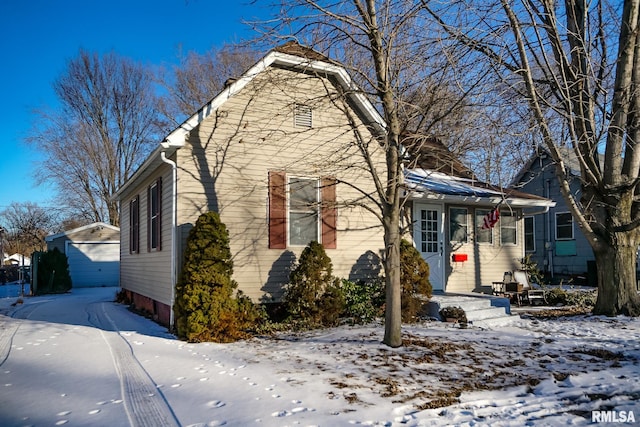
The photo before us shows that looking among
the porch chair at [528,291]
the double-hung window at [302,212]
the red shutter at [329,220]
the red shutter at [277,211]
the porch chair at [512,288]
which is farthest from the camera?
the porch chair at [528,291]

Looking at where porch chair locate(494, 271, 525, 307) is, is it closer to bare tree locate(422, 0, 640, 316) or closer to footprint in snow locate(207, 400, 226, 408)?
bare tree locate(422, 0, 640, 316)

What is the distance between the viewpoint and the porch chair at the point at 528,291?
1256 centimetres

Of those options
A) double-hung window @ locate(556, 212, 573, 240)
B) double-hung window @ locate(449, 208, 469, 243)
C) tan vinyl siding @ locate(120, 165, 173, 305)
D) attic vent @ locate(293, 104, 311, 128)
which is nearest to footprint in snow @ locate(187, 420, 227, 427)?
tan vinyl siding @ locate(120, 165, 173, 305)

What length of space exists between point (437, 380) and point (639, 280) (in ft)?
45.4

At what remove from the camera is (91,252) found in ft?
79.0

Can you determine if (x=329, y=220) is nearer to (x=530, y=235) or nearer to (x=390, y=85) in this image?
(x=390, y=85)

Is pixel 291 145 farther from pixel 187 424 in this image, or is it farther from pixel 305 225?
pixel 187 424

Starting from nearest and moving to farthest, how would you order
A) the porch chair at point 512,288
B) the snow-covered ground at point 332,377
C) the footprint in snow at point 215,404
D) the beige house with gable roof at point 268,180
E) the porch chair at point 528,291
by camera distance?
the snow-covered ground at point 332,377 → the footprint in snow at point 215,404 → the beige house with gable roof at point 268,180 → the porch chair at point 512,288 → the porch chair at point 528,291

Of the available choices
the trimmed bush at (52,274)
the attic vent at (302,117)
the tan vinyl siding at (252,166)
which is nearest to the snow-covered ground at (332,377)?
the tan vinyl siding at (252,166)

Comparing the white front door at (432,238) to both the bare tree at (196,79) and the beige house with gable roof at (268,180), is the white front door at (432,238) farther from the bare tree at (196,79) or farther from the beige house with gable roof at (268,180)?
the bare tree at (196,79)

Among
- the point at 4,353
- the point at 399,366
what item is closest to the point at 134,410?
the point at 399,366

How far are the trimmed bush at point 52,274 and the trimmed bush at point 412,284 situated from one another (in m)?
16.4

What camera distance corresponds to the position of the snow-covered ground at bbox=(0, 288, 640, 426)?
4441mm

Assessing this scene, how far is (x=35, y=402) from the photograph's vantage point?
494cm
